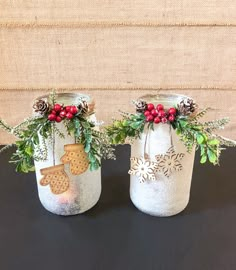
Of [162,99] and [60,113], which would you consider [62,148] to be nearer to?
[60,113]

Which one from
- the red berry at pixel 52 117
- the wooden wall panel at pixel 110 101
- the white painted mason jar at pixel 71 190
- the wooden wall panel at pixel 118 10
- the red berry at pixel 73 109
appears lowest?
the white painted mason jar at pixel 71 190

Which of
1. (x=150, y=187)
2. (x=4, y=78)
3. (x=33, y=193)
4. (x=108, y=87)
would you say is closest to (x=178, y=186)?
(x=150, y=187)

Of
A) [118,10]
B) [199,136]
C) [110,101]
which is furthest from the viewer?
[110,101]

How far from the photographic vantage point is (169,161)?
0.57 metres

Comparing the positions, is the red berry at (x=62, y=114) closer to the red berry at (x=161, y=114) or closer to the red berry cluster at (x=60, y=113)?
the red berry cluster at (x=60, y=113)

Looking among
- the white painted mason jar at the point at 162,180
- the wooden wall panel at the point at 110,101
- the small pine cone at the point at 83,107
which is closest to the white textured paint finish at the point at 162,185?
the white painted mason jar at the point at 162,180

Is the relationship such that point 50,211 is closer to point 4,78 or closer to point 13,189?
point 13,189

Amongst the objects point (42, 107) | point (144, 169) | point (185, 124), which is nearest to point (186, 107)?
point (185, 124)

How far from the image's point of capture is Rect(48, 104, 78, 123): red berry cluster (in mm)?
542

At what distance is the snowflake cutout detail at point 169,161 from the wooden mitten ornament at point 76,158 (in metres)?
0.12

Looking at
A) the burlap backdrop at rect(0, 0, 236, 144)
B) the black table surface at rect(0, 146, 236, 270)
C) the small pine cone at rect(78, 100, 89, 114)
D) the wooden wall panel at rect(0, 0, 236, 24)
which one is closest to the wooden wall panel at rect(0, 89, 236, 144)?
the burlap backdrop at rect(0, 0, 236, 144)

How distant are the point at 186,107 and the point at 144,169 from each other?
129mm

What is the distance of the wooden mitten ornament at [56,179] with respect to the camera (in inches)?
23.0

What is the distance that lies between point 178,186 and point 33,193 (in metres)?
0.30
